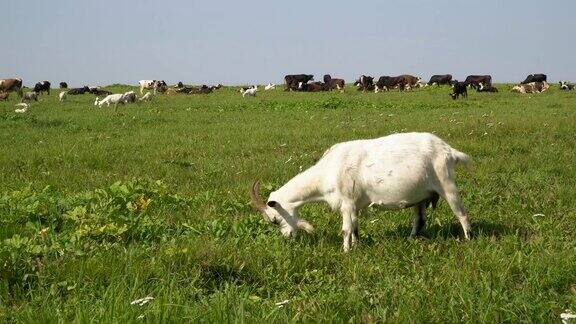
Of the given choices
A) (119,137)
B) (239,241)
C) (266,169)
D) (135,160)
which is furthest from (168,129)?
(239,241)

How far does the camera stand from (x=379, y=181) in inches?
243

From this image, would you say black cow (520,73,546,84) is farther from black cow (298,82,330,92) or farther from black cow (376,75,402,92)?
black cow (298,82,330,92)

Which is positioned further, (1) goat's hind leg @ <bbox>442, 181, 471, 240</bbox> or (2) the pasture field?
(1) goat's hind leg @ <bbox>442, 181, 471, 240</bbox>

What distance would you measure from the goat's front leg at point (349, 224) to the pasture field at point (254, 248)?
198mm

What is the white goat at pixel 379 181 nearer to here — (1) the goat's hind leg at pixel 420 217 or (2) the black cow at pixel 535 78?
(1) the goat's hind leg at pixel 420 217

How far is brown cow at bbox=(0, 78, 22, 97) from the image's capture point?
4366 cm

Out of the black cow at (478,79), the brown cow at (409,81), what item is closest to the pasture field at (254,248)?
the brown cow at (409,81)

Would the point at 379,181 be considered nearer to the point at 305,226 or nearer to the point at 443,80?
the point at 305,226

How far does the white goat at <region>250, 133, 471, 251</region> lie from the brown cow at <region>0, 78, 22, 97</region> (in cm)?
4336

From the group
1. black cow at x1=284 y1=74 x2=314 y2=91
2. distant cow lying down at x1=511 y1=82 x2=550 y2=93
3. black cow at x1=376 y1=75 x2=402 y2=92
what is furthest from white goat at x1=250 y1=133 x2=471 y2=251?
black cow at x1=284 y1=74 x2=314 y2=91

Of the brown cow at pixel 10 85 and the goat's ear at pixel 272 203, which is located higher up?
the brown cow at pixel 10 85

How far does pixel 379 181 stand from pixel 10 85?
45351mm

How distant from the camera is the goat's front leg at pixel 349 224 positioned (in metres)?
6.11

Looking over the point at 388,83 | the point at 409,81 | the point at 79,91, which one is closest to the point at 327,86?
the point at 388,83
